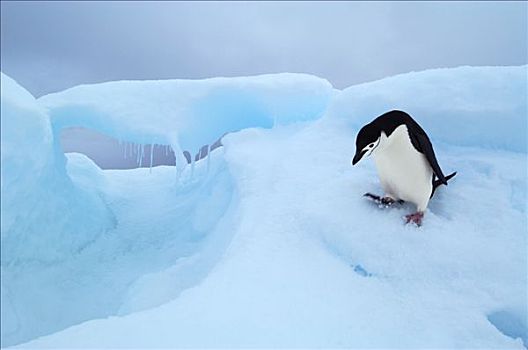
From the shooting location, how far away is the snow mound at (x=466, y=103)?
4.04m

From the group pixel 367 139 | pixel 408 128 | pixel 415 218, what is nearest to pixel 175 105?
pixel 367 139

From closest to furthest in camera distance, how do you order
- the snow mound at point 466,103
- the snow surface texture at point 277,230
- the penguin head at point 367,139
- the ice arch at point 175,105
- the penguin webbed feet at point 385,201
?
the snow surface texture at point 277,230
the penguin head at point 367,139
the penguin webbed feet at point 385,201
the snow mound at point 466,103
the ice arch at point 175,105

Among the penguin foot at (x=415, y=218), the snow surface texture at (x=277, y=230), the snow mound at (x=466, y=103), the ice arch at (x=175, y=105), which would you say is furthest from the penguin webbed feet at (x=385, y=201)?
the ice arch at (x=175, y=105)

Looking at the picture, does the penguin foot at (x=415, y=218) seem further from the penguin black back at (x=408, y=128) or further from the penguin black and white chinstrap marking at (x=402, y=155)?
the penguin black back at (x=408, y=128)

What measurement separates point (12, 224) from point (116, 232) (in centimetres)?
178

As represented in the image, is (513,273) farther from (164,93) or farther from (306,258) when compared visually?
(164,93)

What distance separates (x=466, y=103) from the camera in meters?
4.13

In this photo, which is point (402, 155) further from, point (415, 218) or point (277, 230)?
point (277, 230)

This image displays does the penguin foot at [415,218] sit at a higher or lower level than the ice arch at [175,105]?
lower

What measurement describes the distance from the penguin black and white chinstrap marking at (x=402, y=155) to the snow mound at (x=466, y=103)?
44.8 inches

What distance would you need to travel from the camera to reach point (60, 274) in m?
4.30

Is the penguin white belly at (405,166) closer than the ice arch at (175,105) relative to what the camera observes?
Yes

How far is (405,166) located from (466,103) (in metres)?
1.50

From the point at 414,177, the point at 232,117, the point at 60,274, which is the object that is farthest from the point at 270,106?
the point at 60,274
